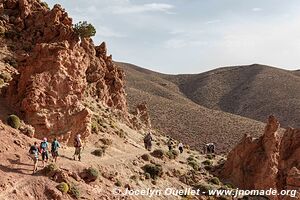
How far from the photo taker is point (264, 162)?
135 ft

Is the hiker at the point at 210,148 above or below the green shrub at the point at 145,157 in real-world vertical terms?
below

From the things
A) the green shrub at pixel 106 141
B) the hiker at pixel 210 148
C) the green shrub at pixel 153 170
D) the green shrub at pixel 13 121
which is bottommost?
the hiker at pixel 210 148

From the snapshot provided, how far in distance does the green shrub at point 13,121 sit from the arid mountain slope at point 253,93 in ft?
299

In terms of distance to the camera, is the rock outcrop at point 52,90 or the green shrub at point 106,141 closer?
the rock outcrop at point 52,90

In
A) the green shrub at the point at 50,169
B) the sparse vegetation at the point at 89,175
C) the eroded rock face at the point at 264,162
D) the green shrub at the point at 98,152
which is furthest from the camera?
the eroded rock face at the point at 264,162

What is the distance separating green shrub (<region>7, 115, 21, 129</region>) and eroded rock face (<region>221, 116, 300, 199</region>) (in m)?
22.3

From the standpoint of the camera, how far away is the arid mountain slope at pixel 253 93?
125562mm

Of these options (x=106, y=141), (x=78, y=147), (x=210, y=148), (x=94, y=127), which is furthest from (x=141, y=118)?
(x=78, y=147)

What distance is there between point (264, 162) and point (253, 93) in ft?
382

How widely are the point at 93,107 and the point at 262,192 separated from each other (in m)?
18.6

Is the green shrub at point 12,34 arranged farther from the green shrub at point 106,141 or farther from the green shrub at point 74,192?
the green shrub at point 74,192

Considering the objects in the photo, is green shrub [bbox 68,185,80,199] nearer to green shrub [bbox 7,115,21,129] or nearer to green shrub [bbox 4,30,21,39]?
green shrub [bbox 7,115,21,129]

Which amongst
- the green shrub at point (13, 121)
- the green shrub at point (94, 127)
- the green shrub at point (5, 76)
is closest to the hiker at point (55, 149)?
the green shrub at point (13, 121)

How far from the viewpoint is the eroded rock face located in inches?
1592
